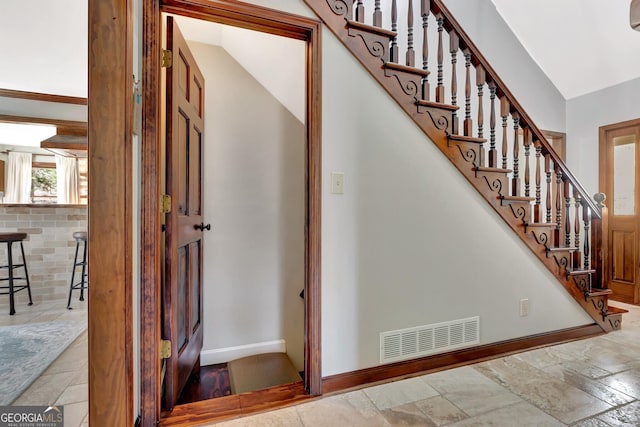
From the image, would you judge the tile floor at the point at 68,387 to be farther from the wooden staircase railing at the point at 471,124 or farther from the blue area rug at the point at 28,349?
the wooden staircase railing at the point at 471,124

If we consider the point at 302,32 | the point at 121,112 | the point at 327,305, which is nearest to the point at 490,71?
the point at 302,32

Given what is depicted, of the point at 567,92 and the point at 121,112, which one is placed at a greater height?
the point at 567,92

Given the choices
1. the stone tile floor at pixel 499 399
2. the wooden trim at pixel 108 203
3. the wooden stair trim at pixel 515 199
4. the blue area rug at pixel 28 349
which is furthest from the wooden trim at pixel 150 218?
the wooden stair trim at pixel 515 199

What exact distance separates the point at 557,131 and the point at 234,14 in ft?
13.8

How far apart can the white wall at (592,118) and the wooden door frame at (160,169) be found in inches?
150

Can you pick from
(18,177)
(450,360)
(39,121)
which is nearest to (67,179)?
(18,177)

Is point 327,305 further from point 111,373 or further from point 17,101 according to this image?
point 17,101

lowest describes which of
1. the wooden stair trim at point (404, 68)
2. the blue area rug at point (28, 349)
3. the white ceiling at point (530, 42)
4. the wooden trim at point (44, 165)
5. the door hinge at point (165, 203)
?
the blue area rug at point (28, 349)

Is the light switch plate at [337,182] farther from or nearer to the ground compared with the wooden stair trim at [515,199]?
farther from the ground

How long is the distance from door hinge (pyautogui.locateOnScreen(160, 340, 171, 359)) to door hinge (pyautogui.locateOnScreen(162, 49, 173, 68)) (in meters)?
1.38

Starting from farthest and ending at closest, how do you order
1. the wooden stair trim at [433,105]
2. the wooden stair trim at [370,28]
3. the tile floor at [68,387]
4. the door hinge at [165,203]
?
1. the wooden stair trim at [433,105]
2. the wooden stair trim at [370,28]
3. the tile floor at [68,387]
4. the door hinge at [165,203]

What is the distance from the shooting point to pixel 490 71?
213cm

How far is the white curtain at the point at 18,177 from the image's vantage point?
4340 millimetres

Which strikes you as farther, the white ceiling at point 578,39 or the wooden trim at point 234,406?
the white ceiling at point 578,39
